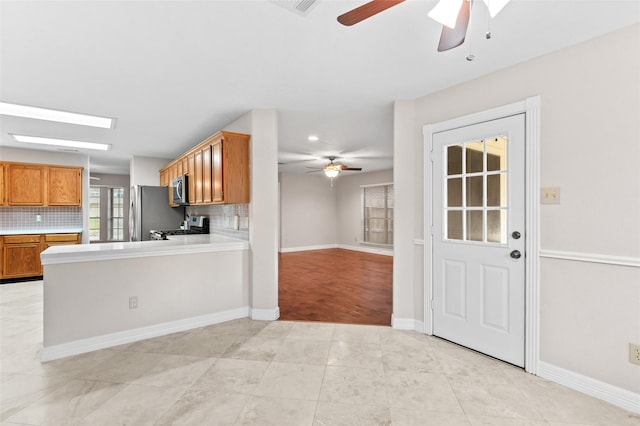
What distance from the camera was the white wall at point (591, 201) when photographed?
6.32ft

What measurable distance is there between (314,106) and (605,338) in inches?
126

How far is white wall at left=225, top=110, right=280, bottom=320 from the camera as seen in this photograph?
348 centimetres

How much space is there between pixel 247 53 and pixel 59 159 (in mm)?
5828

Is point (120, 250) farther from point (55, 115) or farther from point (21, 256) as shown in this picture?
point (21, 256)

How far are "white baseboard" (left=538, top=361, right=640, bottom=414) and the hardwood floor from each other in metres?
1.47

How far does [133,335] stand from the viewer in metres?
2.87

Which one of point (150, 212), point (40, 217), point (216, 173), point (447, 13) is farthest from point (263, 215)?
point (40, 217)

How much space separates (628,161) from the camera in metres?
1.93

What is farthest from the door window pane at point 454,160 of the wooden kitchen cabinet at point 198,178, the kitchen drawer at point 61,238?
the kitchen drawer at point 61,238

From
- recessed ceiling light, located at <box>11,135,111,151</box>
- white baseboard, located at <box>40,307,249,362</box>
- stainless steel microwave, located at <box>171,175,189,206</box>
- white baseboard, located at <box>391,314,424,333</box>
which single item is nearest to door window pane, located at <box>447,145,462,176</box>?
white baseboard, located at <box>391,314,424,333</box>

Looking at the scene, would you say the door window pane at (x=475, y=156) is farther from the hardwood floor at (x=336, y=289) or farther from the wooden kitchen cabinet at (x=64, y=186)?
the wooden kitchen cabinet at (x=64, y=186)

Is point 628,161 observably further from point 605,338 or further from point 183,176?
point 183,176

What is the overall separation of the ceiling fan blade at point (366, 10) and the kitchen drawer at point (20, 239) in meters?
6.81

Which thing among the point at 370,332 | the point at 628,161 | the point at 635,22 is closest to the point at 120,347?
the point at 370,332
